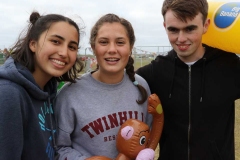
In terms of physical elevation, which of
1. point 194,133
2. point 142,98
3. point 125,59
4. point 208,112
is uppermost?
point 125,59

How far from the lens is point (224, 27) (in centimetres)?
221

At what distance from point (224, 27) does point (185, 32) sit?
0.33 m

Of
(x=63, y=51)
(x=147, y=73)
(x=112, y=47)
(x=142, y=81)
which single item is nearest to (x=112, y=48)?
(x=112, y=47)

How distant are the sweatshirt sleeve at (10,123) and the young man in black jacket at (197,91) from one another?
3.96 feet

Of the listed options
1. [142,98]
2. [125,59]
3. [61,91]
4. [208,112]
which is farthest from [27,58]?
[208,112]

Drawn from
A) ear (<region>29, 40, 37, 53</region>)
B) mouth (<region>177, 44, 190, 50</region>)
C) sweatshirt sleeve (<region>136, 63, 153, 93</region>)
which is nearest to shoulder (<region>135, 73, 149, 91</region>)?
sweatshirt sleeve (<region>136, 63, 153, 93</region>)

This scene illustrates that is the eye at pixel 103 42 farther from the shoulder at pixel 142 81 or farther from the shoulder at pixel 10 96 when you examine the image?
the shoulder at pixel 10 96

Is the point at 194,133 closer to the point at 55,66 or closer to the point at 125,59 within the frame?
the point at 125,59

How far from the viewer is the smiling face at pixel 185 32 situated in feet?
6.98

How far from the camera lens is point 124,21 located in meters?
2.17

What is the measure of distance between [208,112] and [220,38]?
1.92 ft

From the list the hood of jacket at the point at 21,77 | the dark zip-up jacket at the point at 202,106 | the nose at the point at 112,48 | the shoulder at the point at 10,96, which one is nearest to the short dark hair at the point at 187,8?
the dark zip-up jacket at the point at 202,106

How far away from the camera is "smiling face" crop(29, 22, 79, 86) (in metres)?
1.89

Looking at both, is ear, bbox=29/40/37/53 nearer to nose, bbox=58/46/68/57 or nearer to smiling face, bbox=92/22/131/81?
nose, bbox=58/46/68/57
